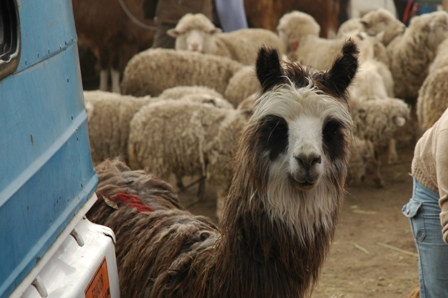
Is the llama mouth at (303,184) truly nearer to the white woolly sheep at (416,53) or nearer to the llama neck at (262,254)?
the llama neck at (262,254)

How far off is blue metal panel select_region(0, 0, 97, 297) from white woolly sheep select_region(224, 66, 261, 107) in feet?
17.6

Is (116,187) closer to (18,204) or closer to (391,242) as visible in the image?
(18,204)

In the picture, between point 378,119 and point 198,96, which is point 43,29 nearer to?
point 198,96

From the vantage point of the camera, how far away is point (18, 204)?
5.80 ft

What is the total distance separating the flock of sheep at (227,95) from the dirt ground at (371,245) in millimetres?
292

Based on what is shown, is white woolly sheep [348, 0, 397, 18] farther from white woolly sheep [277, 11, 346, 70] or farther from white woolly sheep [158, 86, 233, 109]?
white woolly sheep [158, 86, 233, 109]

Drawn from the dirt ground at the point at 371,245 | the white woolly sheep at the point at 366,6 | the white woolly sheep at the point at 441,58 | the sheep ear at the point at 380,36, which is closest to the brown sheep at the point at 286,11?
the white woolly sheep at the point at 366,6

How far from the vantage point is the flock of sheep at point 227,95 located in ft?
20.5

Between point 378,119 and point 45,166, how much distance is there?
579 centimetres

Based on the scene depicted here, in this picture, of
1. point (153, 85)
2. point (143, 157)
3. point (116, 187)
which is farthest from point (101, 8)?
point (116, 187)

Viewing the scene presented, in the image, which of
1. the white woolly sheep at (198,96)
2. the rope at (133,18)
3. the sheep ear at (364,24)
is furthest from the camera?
the rope at (133,18)

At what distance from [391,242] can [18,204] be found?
4.81 metres

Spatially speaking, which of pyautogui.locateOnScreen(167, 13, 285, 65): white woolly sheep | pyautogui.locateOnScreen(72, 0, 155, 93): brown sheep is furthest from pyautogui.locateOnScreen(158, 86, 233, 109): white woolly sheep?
pyautogui.locateOnScreen(72, 0, 155, 93): brown sheep

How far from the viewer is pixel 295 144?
2387mm
